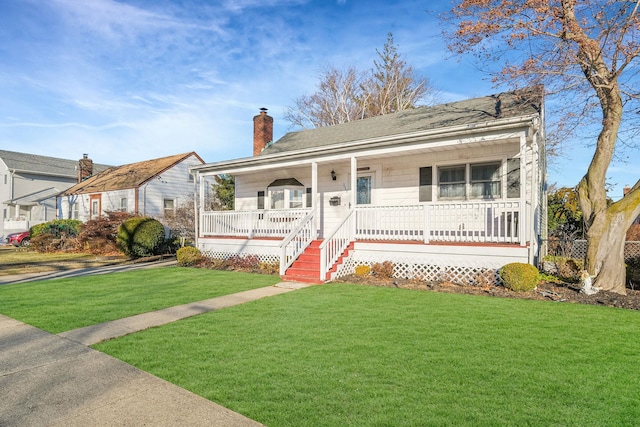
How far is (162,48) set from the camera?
1484cm

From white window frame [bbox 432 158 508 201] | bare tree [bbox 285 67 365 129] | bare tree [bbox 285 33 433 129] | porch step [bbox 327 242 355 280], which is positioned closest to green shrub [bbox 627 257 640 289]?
white window frame [bbox 432 158 508 201]

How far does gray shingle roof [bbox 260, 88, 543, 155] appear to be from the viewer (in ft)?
35.7

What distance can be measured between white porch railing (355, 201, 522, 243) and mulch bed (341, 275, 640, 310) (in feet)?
4.07

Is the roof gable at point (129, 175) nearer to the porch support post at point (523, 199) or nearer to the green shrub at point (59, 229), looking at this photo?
the green shrub at point (59, 229)

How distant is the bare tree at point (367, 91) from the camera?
31828 mm

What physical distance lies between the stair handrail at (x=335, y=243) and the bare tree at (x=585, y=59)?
5.64 metres

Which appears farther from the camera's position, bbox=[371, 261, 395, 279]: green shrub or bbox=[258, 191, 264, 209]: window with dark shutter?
bbox=[258, 191, 264, 209]: window with dark shutter

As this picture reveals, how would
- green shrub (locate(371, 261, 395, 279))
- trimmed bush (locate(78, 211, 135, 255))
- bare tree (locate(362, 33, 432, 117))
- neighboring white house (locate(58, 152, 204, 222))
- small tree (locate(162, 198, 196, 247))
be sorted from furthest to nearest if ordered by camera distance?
bare tree (locate(362, 33, 432, 117)), neighboring white house (locate(58, 152, 204, 222)), small tree (locate(162, 198, 196, 247)), trimmed bush (locate(78, 211, 135, 255)), green shrub (locate(371, 261, 395, 279))

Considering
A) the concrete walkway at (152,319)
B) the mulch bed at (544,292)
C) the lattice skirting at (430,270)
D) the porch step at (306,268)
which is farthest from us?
the porch step at (306,268)

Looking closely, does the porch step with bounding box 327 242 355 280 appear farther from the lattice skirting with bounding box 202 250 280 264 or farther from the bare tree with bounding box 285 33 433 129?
the bare tree with bounding box 285 33 433 129

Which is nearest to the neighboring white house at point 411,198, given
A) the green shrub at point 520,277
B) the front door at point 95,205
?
the green shrub at point 520,277

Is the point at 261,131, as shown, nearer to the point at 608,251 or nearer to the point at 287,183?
the point at 287,183

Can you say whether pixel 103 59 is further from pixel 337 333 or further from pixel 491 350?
pixel 491 350

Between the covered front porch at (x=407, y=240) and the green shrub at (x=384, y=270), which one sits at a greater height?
the covered front porch at (x=407, y=240)
